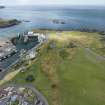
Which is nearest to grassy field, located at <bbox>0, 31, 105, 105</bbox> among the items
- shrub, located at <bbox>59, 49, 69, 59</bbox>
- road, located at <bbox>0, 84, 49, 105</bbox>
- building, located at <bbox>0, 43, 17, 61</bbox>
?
shrub, located at <bbox>59, 49, 69, 59</bbox>

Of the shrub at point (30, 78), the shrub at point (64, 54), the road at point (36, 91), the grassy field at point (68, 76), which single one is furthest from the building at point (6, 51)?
the road at point (36, 91)

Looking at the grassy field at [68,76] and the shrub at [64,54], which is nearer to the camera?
the grassy field at [68,76]

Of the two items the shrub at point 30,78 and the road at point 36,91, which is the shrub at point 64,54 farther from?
the road at point 36,91

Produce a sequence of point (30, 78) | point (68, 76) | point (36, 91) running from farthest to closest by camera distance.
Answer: point (30, 78) → point (68, 76) → point (36, 91)

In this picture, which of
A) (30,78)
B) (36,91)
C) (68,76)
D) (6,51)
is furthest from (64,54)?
(6,51)

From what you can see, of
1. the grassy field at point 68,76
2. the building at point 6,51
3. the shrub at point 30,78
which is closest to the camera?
the grassy field at point 68,76

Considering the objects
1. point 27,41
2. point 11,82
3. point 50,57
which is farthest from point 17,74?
point 27,41

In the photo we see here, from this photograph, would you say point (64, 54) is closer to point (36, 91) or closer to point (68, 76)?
point (68, 76)

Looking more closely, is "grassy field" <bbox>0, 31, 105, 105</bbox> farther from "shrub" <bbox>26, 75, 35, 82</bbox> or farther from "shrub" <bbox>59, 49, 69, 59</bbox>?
"shrub" <bbox>26, 75, 35, 82</bbox>

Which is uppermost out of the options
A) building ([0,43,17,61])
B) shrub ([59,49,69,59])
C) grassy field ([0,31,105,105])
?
grassy field ([0,31,105,105])
